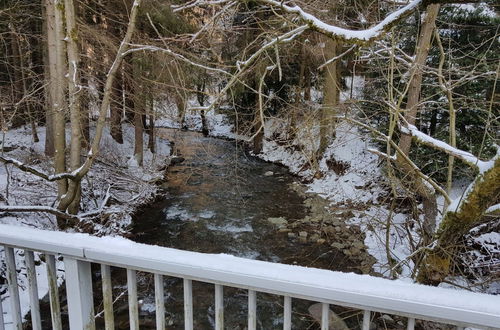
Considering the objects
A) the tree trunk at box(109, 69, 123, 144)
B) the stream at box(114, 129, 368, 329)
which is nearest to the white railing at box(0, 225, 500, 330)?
the stream at box(114, 129, 368, 329)

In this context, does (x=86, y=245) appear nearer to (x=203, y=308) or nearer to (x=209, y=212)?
(x=203, y=308)

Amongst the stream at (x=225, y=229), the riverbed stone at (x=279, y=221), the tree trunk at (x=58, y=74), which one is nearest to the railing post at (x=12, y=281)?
Result: the stream at (x=225, y=229)

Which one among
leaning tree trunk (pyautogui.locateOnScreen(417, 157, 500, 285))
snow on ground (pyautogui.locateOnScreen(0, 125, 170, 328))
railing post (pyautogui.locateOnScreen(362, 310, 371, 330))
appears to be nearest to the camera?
railing post (pyautogui.locateOnScreen(362, 310, 371, 330))

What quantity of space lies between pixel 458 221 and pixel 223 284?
2.44 metres

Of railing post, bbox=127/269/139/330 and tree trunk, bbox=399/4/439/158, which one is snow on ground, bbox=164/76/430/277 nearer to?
tree trunk, bbox=399/4/439/158

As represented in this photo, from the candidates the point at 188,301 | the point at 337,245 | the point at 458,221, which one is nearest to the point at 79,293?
the point at 188,301

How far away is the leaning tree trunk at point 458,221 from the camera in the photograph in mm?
2615

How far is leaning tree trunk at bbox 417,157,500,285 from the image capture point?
8.58ft

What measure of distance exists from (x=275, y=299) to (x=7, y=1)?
28.7 ft

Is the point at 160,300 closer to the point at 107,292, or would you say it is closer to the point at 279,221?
the point at 107,292

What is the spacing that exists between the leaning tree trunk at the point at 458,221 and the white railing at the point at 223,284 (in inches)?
73.2

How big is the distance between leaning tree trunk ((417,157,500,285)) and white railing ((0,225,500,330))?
1860 millimetres

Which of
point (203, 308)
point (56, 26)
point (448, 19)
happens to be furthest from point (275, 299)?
point (448, 19)

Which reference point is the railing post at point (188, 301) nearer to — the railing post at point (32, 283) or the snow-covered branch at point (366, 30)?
the railing post at point (32, 283)
